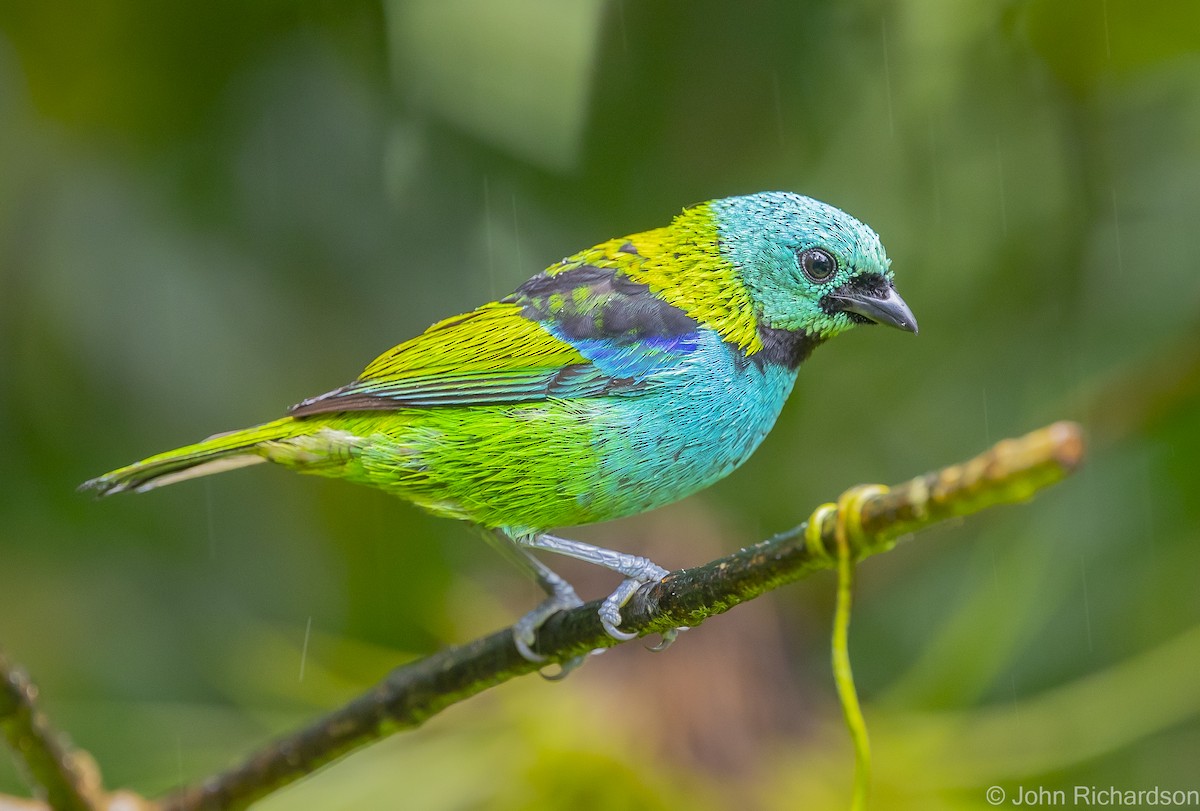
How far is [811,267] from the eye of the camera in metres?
2.60

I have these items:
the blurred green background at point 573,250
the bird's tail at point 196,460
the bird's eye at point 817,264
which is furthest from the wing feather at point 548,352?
the blurred green background at point 573,250

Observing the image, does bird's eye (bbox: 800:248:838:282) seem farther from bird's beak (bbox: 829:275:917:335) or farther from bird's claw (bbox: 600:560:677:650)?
bird's claw (bbox: 600:560:677:650)

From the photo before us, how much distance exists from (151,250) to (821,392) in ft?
8.66

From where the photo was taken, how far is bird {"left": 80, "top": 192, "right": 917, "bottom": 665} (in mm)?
2617

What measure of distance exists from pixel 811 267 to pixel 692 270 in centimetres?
32

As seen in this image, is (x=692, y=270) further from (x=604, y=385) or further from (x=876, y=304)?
(x=876, y=304)

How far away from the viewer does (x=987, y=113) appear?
15.6 feet

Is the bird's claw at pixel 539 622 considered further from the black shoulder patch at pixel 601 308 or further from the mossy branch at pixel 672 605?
the black shoulder patch at pixel 601 308

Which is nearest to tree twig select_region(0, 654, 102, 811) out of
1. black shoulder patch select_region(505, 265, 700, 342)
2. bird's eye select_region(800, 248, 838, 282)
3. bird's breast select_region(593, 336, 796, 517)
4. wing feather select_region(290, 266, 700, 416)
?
wing feather select_region(290, 266, 700, 416)

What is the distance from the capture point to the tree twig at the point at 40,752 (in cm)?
230

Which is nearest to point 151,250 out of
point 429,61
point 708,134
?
point 429,61

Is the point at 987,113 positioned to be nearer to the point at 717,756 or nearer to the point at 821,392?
the point at 821,392

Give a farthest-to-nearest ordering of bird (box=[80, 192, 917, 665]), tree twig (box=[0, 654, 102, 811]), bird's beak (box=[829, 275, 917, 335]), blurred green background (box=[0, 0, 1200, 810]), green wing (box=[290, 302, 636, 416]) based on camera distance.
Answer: blurred green background (box=[0, 0, 1200, 810]), green wing (box=[290, 302, 636, 416]), bird (box=[80, 192, 917, 665]), bird's beak (box=[829, 275, 917, 335]), tree twig (box=[0, 654, 102, 811])

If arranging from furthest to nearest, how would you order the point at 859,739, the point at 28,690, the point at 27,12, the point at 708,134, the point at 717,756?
the point at 708,134, the point at 27,12, the point at 717,756, the point at 28,690, the point at 859,739
